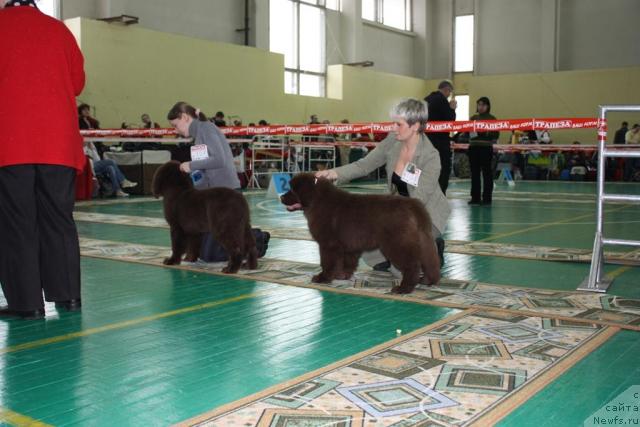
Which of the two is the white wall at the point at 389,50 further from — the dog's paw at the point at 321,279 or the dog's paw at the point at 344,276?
the dog's paw at the point at 321,279

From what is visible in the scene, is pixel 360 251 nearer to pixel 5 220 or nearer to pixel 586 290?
pixel 586 290

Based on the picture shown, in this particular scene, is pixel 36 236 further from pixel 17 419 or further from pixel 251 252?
pixel 251 252

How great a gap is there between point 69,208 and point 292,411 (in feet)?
6.88

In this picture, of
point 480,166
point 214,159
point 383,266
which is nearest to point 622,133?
point 480,166

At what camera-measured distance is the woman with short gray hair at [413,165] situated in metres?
4.68

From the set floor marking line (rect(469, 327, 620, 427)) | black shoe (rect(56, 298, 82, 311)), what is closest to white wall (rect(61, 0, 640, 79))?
black shoe (rect(56, 298, 82, 311))

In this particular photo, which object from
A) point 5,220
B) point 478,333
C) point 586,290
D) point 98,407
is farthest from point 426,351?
point 5,220

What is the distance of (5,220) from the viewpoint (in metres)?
3.55

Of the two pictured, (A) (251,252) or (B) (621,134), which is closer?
(A) (251,252)

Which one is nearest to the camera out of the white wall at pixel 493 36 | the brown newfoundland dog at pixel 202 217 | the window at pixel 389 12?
the brown newfoundland dog at pixel 202 217

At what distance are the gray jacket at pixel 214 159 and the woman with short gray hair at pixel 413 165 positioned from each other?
1.07m

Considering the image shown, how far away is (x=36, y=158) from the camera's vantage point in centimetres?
354

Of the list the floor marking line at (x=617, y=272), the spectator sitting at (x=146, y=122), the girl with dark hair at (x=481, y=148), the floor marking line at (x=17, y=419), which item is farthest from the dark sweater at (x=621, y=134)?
the floor marking line at (x=17, y=419)

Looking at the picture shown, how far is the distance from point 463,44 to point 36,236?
2704 centimetres
